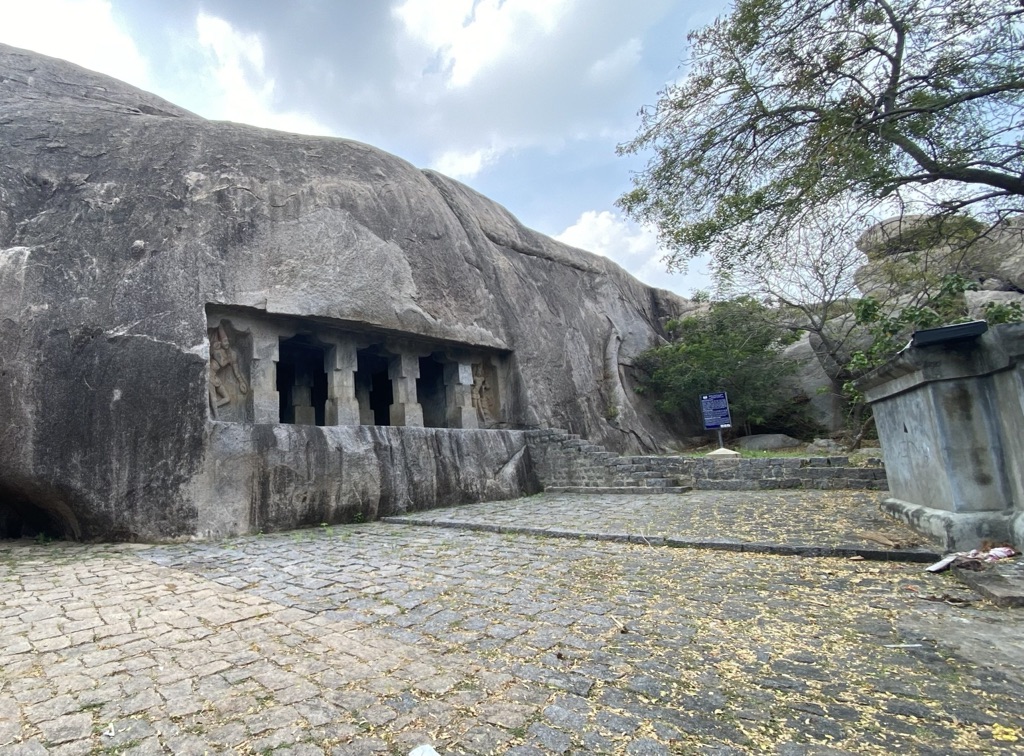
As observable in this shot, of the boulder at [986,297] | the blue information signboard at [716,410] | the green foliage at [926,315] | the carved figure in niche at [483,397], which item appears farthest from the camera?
the boulder at [986,297]

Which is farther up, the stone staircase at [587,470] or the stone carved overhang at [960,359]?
the stone carved overhang at [960,359]

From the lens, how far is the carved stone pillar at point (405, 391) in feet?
35.2

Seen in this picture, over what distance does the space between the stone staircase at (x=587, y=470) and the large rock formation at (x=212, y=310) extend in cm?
75

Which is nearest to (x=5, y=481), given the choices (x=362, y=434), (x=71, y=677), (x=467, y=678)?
(x=362, y=434)

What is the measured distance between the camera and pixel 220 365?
859 centimetres

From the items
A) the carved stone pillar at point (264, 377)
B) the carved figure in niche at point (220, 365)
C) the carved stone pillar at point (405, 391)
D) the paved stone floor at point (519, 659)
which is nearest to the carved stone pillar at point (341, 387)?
the carved stone pillar at point (405, 391)

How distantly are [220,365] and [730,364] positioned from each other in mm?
12867

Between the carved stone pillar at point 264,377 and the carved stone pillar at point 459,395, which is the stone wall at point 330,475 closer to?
the carved stone pillar at point 264,377

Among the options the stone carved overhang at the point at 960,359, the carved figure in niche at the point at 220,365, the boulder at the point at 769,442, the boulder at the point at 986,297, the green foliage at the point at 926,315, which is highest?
the boulder at the point at 986,297

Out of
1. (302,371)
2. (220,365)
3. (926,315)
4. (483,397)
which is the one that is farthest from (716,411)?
(220,365)

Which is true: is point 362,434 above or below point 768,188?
below

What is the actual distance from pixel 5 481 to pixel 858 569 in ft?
28.2

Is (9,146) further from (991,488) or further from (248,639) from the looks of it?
(991,488)

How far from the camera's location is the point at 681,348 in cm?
1611
